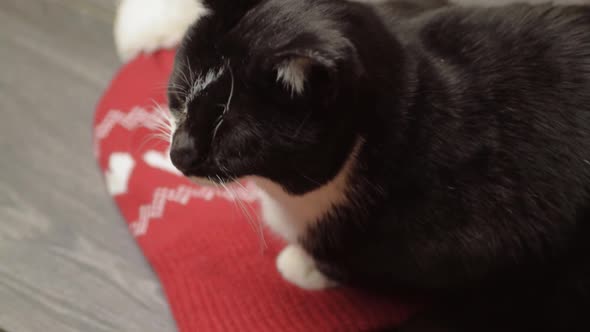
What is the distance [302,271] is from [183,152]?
0.33m

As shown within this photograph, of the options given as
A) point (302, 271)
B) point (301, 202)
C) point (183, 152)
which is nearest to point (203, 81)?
point (183, 152)

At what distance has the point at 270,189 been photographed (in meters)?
0.67

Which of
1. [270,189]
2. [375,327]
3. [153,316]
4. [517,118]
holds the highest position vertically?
[517,118]

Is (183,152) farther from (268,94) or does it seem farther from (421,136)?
(421,136)

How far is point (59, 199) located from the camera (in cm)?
98

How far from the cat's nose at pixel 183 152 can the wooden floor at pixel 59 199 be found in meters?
0.36

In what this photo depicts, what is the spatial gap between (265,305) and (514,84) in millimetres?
486

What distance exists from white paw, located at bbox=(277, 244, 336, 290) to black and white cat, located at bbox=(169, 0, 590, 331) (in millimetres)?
110

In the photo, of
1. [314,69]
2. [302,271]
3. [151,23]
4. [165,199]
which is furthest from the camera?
[151,23]

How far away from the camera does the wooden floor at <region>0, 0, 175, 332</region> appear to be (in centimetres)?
85

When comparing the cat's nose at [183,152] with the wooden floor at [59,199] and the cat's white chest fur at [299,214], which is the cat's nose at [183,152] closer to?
the cat's white chest fur at [299,214]

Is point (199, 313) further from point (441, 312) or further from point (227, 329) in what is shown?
point (441, 312)

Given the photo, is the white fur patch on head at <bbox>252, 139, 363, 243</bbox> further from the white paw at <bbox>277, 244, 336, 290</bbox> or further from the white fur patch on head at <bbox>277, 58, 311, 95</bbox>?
the white fur patch on head at <bbox>277, 58, 311, 95</bbox>

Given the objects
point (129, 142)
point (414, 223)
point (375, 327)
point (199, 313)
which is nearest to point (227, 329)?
point (199, 313)
